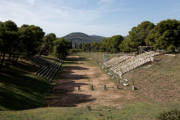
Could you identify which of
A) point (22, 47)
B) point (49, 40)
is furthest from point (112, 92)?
point (49, 40)

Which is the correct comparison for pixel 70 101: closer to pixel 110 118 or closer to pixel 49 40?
pixel 110 118

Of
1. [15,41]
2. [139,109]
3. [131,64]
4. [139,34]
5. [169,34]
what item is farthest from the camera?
[139,34]

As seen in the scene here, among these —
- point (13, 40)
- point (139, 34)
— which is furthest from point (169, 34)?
point (13, 40)

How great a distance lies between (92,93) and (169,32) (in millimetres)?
28529

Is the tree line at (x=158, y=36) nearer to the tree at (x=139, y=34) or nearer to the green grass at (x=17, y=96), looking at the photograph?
the tree at (x=139, y=34)

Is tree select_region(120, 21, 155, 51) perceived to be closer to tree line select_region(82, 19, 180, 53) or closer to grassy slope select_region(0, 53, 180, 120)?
tree line select_region(82, 19, 180, 53)

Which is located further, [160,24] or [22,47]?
[160,24]

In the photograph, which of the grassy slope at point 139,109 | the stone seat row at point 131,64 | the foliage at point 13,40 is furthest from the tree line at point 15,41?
the stone seat row at point 131,64

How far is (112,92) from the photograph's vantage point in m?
21.0

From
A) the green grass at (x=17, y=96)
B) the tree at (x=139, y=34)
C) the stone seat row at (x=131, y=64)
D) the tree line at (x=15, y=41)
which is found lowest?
the green grass at (x=17, y=96)

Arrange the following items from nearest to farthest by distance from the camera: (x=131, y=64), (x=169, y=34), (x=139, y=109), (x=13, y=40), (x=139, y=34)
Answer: (x=139, y=109)
(x=13, y=40)
(x=131, y=64)
(x=169, y=34)
(x=139, y=34)

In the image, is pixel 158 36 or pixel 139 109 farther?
pixel 158 36

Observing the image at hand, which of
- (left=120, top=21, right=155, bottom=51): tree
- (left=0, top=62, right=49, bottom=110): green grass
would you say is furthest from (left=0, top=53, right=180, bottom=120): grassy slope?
(left=120, top=21, right=155, bottom=51): tree

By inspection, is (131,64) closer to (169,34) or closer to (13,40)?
(169,34)
